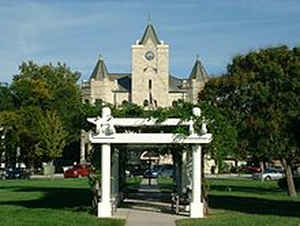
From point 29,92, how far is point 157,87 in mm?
34577

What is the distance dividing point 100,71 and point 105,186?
102 metres

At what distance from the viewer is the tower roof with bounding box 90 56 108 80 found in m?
125

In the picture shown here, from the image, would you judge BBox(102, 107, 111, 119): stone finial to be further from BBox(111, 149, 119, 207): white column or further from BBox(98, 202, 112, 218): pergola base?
BBox(111, 149, 119, 207): white column

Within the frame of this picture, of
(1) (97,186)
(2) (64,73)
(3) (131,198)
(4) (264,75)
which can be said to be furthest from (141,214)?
(2) (64,73)

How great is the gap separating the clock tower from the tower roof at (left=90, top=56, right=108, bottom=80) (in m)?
8.04

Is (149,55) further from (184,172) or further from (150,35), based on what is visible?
(184,172)

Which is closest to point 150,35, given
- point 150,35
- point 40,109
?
point 150,35

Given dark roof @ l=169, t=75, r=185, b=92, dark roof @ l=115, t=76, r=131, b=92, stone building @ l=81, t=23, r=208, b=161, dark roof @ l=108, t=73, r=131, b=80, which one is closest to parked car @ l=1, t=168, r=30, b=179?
stone building @ l=81, t=23, r=208, b=161

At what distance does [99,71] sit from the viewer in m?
126

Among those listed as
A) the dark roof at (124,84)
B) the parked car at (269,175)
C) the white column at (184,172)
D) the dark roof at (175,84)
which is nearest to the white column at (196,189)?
the white column at (184,172)

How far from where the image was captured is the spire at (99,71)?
409 ft

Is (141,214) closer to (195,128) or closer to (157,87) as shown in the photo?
(195,128)

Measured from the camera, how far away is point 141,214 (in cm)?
2572

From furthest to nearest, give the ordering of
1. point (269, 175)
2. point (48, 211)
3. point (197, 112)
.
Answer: point (269, 175)
point (48, 211)
point (197, 112)
